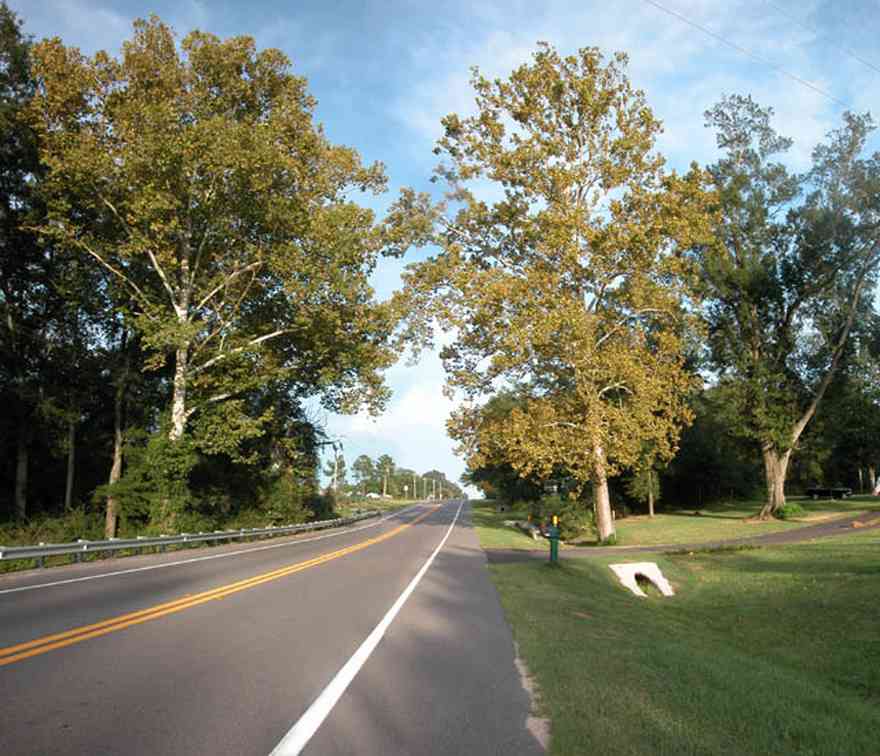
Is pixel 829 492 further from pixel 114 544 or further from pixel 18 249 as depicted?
pixel 18 249

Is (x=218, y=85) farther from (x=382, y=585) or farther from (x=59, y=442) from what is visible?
(x=382, y=585)

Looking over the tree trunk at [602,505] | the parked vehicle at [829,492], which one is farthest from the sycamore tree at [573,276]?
the parked vehicle at [829,492]

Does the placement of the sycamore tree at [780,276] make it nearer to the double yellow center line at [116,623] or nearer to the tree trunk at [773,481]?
the tree trunk at [773,481]

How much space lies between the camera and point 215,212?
25.1 m

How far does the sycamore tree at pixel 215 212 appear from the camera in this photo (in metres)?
22.9

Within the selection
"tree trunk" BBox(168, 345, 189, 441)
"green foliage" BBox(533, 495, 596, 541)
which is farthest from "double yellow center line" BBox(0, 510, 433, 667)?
"green foliage" BBox(533, 495, 596, 541)

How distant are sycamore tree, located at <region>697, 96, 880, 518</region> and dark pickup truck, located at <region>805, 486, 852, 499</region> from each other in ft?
77.2

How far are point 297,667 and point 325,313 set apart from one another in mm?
21533

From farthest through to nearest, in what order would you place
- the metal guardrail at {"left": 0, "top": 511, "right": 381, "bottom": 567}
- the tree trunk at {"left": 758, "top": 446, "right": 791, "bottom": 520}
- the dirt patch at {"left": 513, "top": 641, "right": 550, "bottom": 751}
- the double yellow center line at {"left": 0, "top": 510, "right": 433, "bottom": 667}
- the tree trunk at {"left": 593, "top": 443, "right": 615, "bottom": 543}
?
the tree trunk at {"left": 758, "top": 446, "right": 791, "bottom": 520} → the tree trunk at {"left": 593, "top": 443, "right": 615, "bottom": 543} → the metal guardrail at {"left": 0, "top": 511, "right": 381, "bottom": 567} → the double yellow center line at {"left": 0, "top": 510, "right": 433, "bottom": 667} → the dirt patch at {"left": 513, "top": 641, "right": 550, "bottom": 751}

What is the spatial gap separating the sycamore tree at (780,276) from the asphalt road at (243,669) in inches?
1087

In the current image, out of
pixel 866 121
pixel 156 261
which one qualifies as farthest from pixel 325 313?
pixel 866 121

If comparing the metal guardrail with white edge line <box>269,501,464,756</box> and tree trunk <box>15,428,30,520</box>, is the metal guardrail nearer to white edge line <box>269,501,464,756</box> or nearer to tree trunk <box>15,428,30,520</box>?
tree trunk <box>15,428,30,520</box>

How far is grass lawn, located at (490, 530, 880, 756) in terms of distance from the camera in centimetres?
468

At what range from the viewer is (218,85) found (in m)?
26.4
